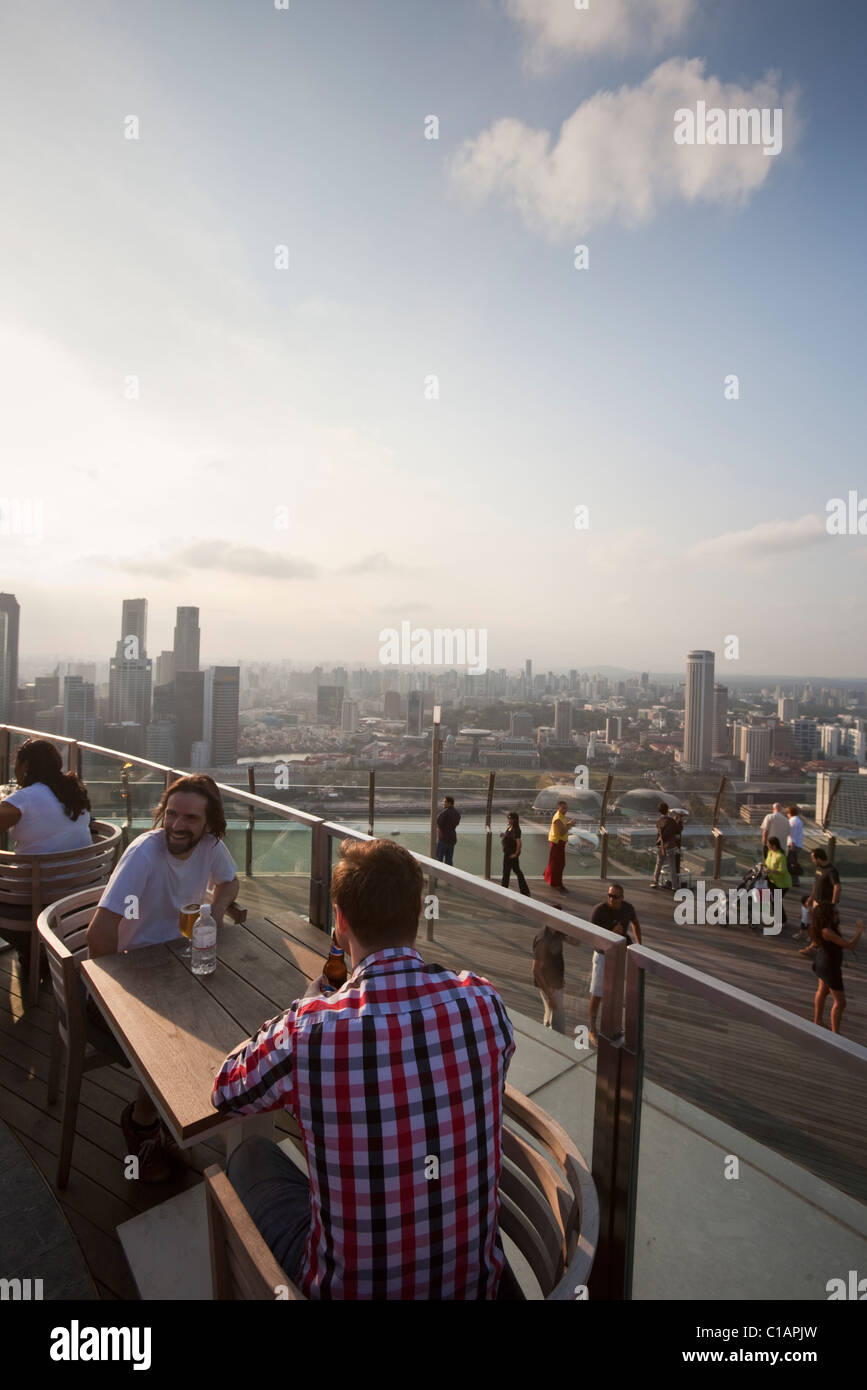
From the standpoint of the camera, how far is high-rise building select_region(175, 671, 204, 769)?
11695 millimetres

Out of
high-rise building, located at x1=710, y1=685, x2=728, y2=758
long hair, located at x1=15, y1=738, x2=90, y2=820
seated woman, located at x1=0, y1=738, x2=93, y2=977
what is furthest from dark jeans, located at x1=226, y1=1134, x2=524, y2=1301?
high-rise building, located at x1=710, y1=685, x2=728, y2=758

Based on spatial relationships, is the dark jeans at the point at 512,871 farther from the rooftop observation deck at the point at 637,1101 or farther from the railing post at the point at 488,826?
the rooftop observation deck at the point at 637,1101

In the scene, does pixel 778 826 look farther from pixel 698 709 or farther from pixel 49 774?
pixel 698 709

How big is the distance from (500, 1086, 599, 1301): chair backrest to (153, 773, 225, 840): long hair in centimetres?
162

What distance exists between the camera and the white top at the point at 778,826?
32.7 ft

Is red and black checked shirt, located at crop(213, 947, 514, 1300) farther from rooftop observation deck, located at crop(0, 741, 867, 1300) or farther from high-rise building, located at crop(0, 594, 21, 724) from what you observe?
high-rise building, located at crop(0, 594, 21, 724)

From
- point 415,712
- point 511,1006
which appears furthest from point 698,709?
point 511,1006

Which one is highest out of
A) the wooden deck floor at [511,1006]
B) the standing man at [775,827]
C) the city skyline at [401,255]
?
the city skyline at [401,255]

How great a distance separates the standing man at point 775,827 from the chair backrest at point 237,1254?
34.7 feet

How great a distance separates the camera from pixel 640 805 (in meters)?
12.1

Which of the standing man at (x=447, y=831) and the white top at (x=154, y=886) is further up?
the white top at (x=154, y=886)

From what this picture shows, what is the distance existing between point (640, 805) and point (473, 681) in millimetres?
28273

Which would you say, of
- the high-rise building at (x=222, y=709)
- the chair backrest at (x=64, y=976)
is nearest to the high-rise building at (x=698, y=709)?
the high-rise building at (x=222, y=709)
